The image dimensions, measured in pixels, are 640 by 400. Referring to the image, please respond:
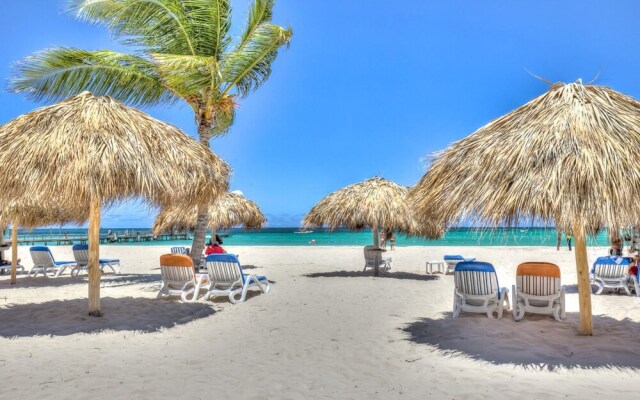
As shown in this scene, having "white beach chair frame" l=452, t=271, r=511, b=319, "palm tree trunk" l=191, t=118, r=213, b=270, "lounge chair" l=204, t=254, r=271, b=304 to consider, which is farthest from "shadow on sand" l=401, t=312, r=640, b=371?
"palm tree trunk" l=191, t=118, r=213, b=270

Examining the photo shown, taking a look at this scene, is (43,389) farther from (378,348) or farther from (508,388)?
(508,388)

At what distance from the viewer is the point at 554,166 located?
4.51 meters

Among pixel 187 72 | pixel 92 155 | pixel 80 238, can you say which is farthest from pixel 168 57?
pixel 80 238

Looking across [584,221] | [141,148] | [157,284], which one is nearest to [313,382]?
[584,221]

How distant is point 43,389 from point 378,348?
3.24m

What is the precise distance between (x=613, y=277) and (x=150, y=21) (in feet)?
37.4

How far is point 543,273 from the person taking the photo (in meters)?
6.27

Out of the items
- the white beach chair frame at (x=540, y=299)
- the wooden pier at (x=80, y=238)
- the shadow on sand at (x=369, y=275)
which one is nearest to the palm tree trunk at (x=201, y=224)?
the shadow on sand at (x=369, y=275)

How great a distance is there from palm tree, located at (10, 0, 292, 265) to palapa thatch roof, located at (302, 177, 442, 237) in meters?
3.26

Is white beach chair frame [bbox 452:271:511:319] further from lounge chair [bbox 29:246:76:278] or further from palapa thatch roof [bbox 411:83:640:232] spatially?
lounge chair [bbox 29:246:76:278]

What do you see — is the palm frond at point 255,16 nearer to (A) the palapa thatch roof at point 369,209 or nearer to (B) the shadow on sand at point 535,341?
(A) the palapa thatch roof at point 369,209

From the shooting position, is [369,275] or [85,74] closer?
[85,74]

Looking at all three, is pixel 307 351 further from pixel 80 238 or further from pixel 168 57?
pixel 80 238

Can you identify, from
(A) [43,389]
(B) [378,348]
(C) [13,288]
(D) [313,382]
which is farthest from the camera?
(C) [13,288]
